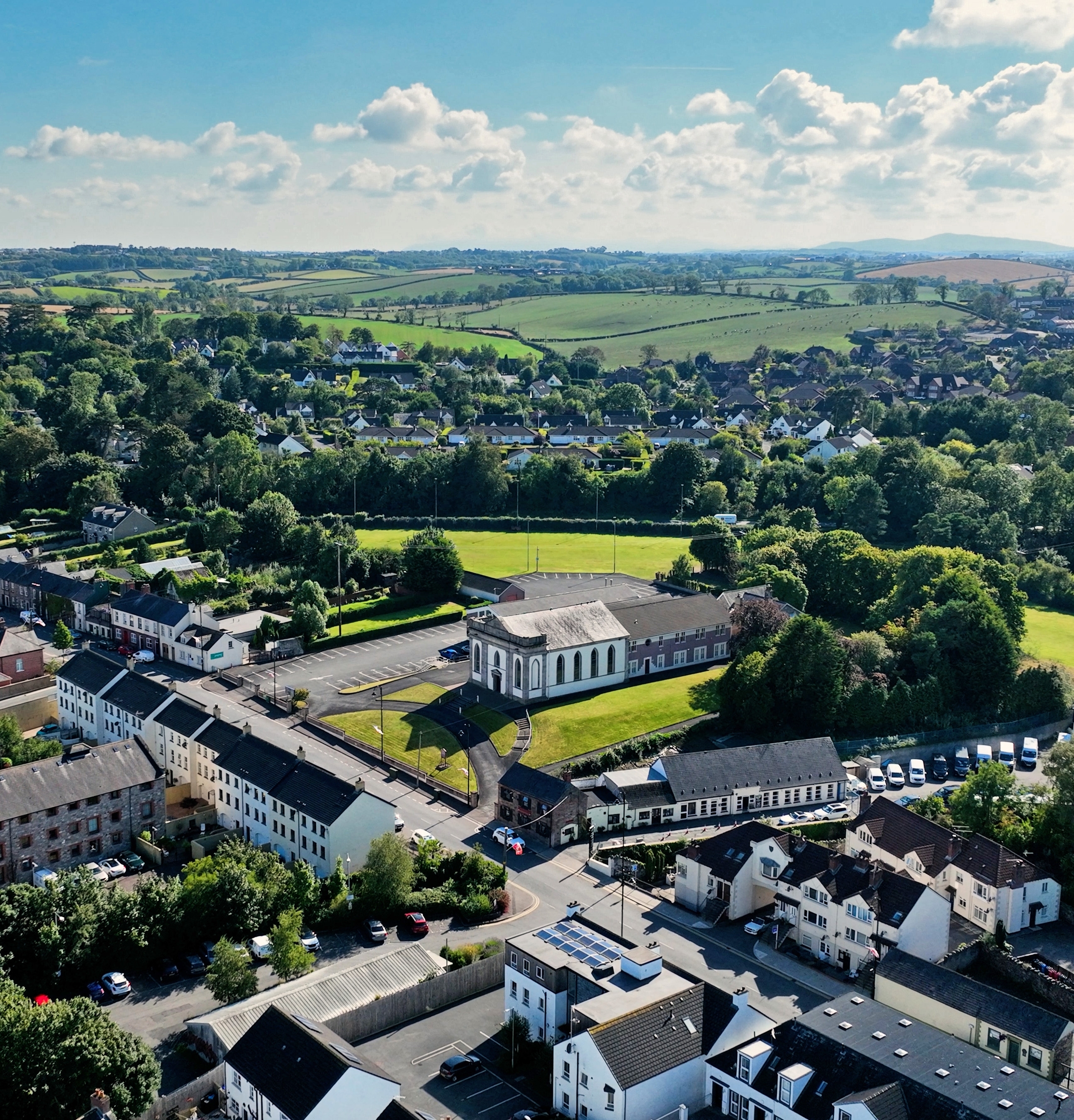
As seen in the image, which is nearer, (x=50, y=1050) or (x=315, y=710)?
(x=50, y=1050)

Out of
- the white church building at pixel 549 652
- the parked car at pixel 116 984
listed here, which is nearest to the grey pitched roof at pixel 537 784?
the white church building at pixel 549 652

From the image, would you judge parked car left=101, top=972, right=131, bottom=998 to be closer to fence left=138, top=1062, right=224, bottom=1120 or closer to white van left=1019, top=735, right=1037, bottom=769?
fence left=138, top=1062, right=224, bottom=1120

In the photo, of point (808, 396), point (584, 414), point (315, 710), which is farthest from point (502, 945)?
point (808, 396)

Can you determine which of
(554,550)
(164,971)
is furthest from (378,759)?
(554,550)

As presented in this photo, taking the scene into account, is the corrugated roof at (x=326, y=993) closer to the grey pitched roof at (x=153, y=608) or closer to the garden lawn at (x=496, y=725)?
the garden lawn at (x=496, y=725)

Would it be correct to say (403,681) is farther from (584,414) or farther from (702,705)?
(584,414)
